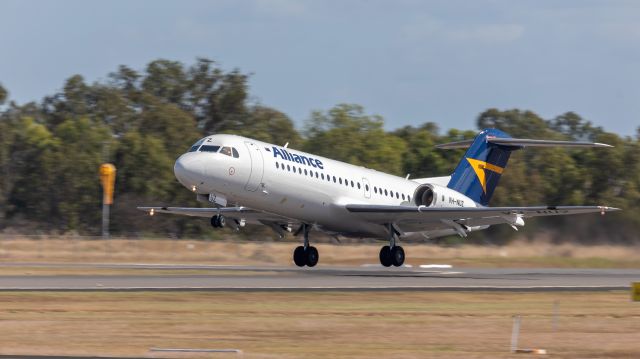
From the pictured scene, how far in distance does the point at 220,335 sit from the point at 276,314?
11.0 feet

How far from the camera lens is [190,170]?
33531 millimetres

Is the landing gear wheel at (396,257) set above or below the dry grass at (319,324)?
above

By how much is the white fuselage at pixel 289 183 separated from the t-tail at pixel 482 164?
2.81m

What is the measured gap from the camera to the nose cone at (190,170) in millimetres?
33562

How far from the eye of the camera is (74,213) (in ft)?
244

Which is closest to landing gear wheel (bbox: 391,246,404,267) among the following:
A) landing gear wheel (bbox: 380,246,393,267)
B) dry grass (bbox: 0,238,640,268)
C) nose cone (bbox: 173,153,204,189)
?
landing gear wheel (bbox: 380,246,393,267)

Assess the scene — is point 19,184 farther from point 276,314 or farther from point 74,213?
point 276,314

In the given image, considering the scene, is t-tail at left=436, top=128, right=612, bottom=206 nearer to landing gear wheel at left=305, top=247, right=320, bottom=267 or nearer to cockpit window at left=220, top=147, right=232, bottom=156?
landing gear wheel at left=305, top=247, right=320, bottom=267

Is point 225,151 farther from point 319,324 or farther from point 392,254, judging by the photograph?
point 319,324

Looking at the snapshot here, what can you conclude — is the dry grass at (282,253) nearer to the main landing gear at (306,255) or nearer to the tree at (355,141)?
the main landing gear at (306,255)

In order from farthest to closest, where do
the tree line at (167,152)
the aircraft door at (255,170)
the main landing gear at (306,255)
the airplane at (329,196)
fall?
the tree line at (167,152)
the main landing gear at (306,255)
the aircraft door at (255,170)
the airplane at (329,196)

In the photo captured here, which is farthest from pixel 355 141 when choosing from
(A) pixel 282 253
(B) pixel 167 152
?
(A) pixel 282 253

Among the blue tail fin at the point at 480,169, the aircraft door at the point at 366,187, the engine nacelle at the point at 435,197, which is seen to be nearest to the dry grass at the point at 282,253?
the blue tail fin at the point at 480,169

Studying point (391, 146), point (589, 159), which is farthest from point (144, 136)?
point (589, 159)
